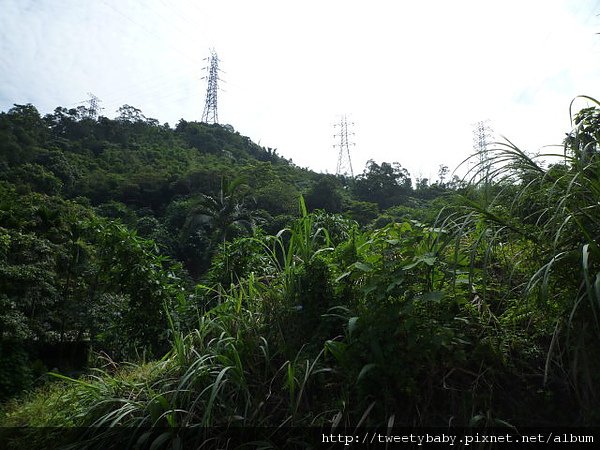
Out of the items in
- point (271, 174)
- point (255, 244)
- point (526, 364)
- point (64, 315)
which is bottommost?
point (64, 315)

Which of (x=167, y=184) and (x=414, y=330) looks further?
(x=167, y=184)

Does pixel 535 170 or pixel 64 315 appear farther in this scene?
pixel 64 315

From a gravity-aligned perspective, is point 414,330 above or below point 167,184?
below

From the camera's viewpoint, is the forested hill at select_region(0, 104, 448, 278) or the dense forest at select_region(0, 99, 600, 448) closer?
the dense forest at select_region(0, 99, 600, 448)

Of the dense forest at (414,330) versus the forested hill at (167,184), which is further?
the forested hill at (167,184)

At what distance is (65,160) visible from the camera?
3397cm

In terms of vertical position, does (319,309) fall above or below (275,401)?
above

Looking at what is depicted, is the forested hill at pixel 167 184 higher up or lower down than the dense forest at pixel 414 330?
higher up

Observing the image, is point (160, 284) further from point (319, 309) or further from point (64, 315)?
point (64, 315)

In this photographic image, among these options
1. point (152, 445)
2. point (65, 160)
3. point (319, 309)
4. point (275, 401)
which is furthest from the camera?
point (65, 160)

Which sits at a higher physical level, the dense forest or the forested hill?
the forested hill

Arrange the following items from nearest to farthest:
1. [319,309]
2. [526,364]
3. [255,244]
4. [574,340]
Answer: [574,340] < [526,364] < [319,309] < [255,244]

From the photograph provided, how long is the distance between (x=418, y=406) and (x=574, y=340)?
61 centimetres

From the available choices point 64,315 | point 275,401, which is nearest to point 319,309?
point 275,401
